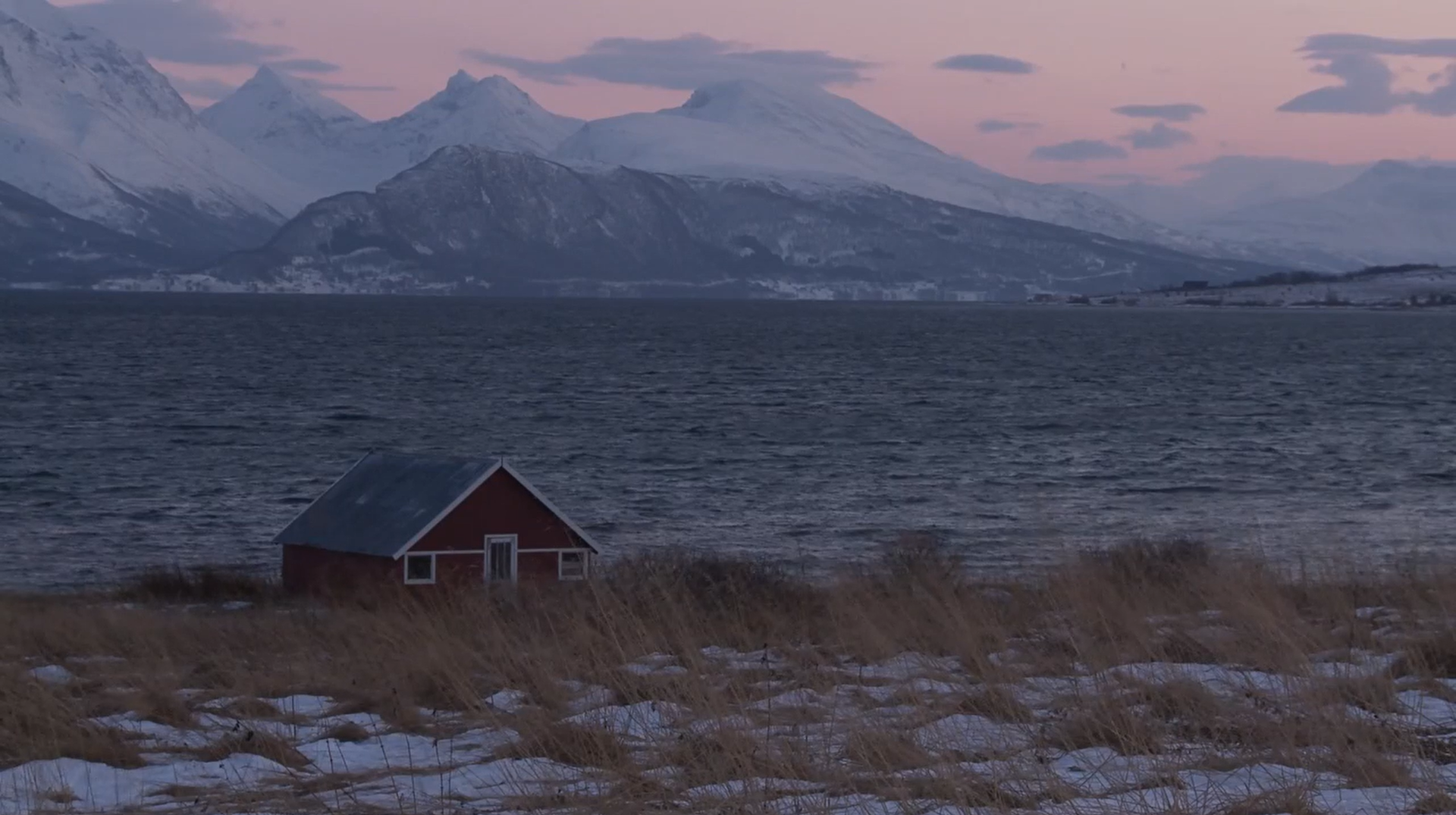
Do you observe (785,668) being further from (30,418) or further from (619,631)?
(30,418)

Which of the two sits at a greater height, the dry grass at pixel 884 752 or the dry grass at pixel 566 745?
the dry grass at pixel 884 752

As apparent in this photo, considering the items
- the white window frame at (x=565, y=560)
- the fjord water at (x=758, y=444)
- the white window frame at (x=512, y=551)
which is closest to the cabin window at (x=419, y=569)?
the white window frame at (x=512, y=551)

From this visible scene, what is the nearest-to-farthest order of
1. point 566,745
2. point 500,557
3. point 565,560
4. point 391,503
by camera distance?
point 566,745 < point 500,557 < point 391,503 < point 565,560

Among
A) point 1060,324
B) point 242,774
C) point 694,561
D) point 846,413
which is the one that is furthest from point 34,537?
point 1060,324

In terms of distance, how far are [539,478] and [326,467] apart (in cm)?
639

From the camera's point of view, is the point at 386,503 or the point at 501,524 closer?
the point at 501,524

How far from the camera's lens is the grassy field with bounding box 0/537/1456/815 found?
770 centimetres

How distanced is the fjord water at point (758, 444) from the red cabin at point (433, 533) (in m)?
6.41

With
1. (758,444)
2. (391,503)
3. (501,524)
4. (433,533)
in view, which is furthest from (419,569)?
(758,444)

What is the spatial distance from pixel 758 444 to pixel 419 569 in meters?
33.1

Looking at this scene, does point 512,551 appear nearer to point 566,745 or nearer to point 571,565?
point 571,565

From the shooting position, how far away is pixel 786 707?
31.5 feet

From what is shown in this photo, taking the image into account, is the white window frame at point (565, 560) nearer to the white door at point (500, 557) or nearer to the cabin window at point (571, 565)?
the cabin window at point (571, 565)

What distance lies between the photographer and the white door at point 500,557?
20.6 meters
